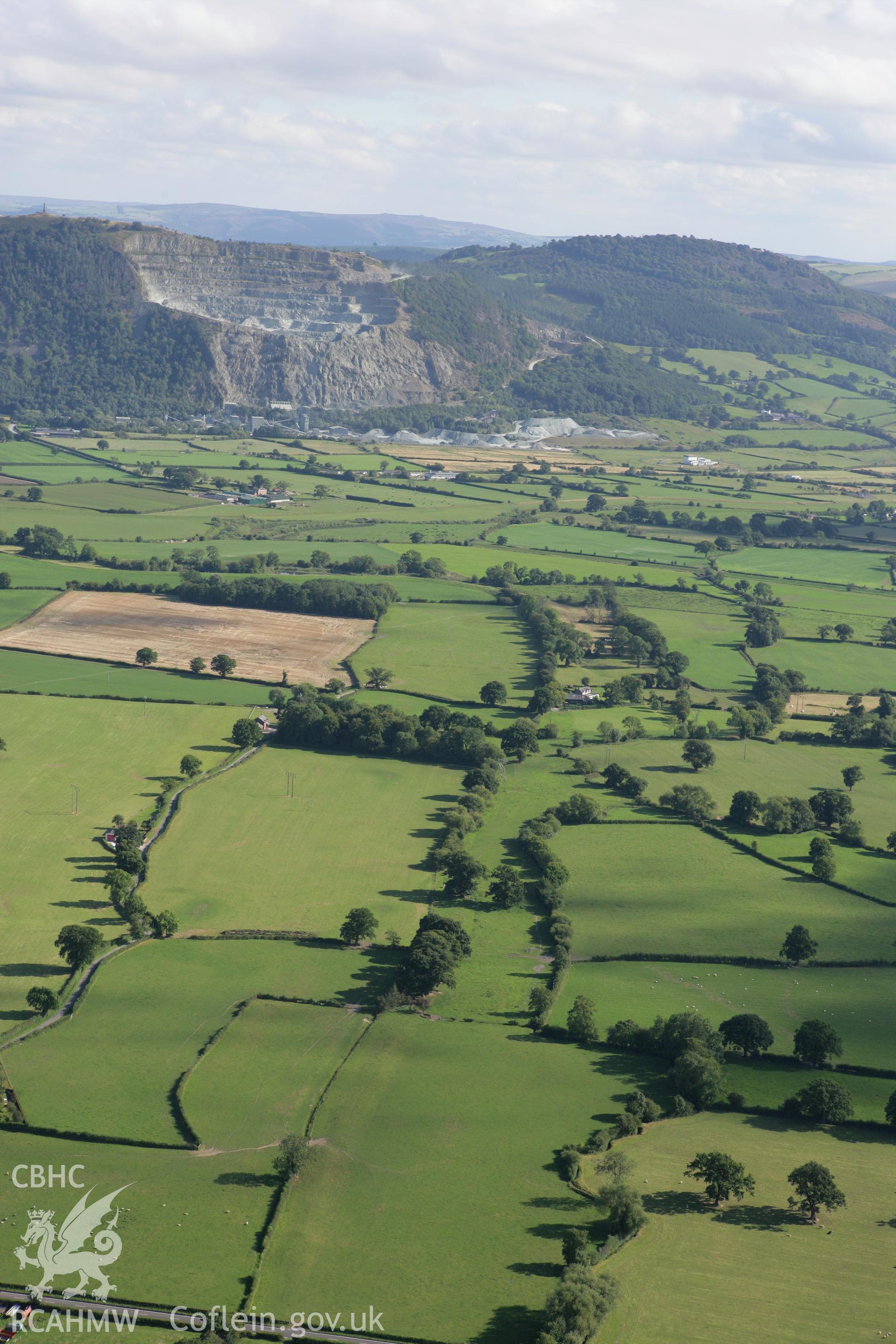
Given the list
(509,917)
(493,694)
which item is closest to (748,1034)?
(509,917)

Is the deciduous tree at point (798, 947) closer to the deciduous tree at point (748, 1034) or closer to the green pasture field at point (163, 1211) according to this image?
the deciduous tree at point (748, 1034)

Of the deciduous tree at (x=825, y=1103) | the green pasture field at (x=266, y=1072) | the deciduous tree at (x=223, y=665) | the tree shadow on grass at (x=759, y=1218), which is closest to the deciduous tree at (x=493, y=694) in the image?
the deciduous tree at (x=223, y=665)

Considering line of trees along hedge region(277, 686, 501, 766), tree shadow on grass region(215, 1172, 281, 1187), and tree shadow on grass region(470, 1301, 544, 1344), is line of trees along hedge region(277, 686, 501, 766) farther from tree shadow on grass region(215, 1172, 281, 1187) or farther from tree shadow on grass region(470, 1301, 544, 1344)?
tree shadow on grass region(470, 1301, 544, 1344)

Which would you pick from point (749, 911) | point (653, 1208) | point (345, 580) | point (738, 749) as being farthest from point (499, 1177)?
point (345, 580)

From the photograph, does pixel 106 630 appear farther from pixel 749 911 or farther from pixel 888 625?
pixel 888 625

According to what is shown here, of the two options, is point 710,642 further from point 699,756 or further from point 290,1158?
point 290,1158

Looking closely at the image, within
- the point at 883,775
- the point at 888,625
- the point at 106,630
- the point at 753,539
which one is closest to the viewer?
the point at 883,775
